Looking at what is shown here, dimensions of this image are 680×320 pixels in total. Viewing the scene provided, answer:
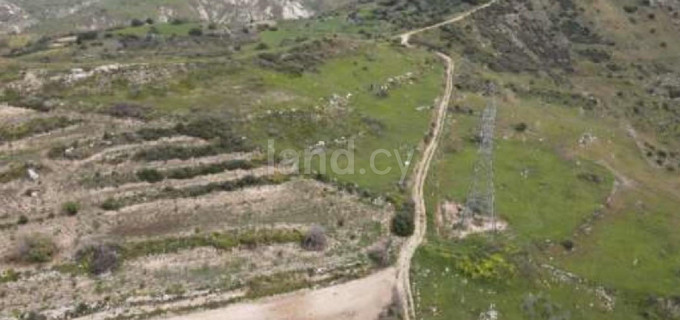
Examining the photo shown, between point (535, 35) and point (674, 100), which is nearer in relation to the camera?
point (674, 100)

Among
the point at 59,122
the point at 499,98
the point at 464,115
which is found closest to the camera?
the point at 59,122

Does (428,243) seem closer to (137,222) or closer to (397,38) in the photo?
(137,222)

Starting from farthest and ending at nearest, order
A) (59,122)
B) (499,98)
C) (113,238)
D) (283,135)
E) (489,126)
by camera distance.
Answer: (499,98)
(489,126)
(283,135)
(59,122)
(113,238)

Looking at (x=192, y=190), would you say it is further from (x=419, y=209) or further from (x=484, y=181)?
(x=484, y=181)

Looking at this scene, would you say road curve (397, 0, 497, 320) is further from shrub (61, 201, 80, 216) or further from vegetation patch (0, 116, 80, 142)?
vegetation patch (0, 116, 80, 142)

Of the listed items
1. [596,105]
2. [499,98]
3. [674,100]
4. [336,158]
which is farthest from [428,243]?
[674,100]

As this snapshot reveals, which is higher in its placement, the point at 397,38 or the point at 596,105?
the point at 397,38

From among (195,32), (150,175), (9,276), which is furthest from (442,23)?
(9,276)
